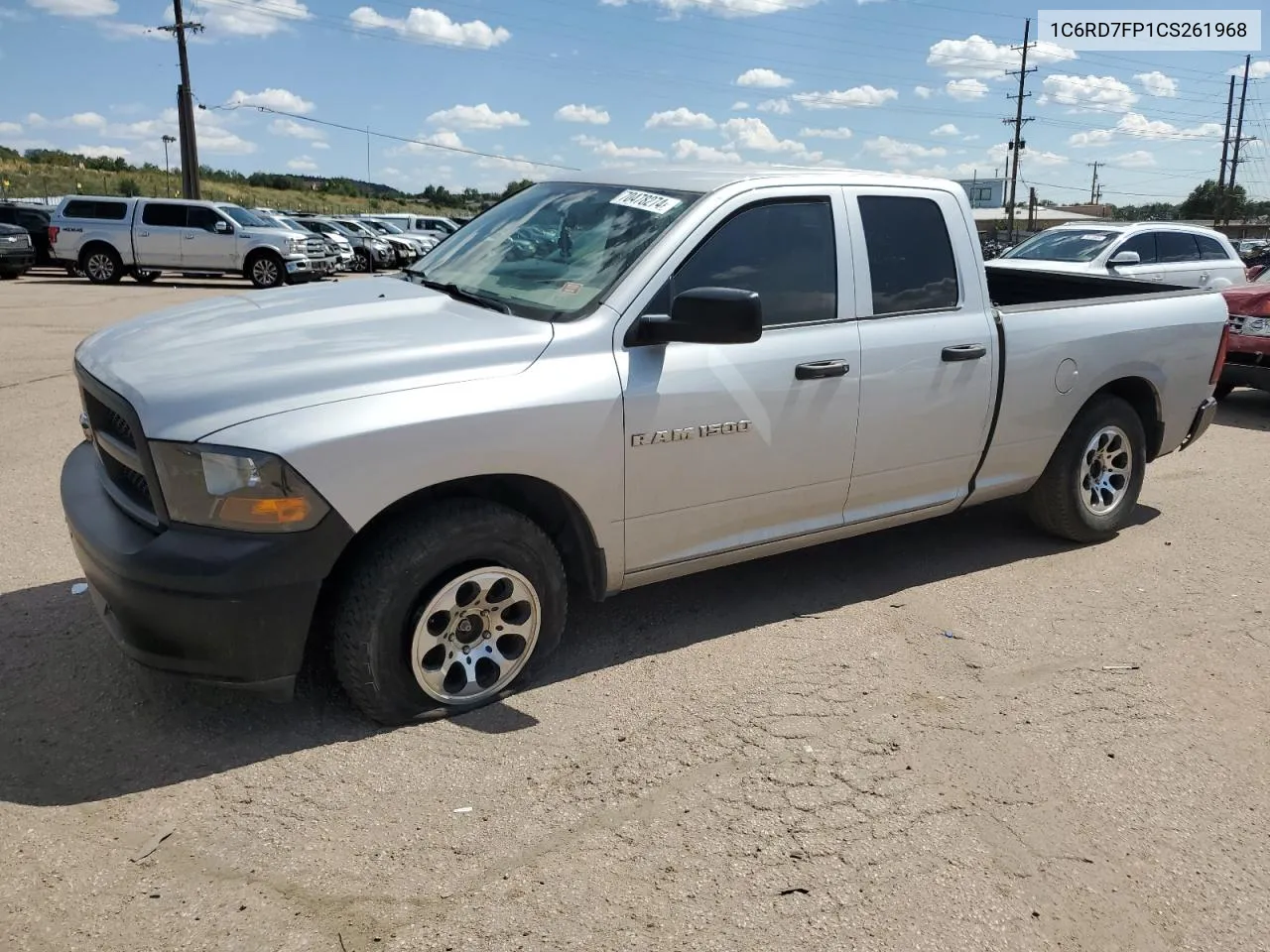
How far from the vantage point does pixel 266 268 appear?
21344mm

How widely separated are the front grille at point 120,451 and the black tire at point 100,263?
68.4 ft

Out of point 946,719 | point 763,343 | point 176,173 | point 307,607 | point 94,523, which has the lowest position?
point 946,719

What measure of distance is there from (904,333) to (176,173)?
79.5 meters

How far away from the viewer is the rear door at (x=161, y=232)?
2142cm

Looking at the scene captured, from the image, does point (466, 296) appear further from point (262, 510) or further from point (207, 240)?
point (207, 240)

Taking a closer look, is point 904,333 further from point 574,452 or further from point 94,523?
point 94,523

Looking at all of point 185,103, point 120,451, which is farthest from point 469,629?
point 185,103

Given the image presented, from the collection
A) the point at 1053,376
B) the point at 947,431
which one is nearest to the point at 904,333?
the point at 947,431

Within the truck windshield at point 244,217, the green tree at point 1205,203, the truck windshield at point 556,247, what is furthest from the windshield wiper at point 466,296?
the green tree at point 1205,203

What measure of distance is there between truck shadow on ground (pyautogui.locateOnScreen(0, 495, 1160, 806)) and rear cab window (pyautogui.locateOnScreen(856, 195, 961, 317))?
1.41m

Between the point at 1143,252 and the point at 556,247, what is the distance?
1007 cm

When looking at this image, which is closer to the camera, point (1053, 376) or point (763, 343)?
point (763, 343)

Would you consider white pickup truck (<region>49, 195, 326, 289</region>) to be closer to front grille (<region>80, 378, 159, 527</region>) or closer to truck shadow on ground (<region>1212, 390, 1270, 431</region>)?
truck shadow on ground (<region>1212, 390, 1270, 431</region>)

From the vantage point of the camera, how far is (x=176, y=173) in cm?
7256
